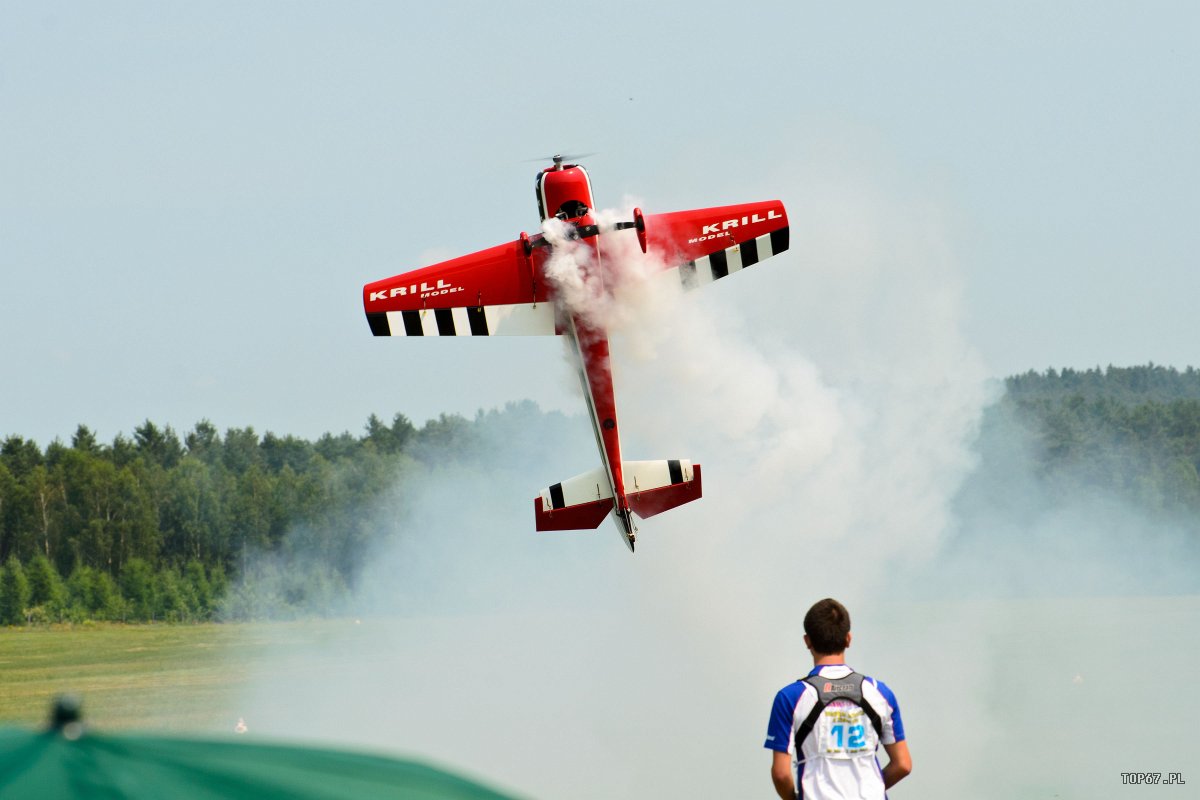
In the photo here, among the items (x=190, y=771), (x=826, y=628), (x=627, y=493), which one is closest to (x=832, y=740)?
(x=826, y=628)

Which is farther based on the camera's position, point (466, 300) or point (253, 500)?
point (253, 500)

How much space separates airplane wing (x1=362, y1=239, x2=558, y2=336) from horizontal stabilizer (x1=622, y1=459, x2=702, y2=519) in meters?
2.18

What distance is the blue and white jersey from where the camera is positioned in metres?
5.58

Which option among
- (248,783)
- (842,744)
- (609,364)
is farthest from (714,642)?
(248,783)

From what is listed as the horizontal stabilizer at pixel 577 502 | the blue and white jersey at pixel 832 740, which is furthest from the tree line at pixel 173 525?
the blue and white jersey at pixel 832 740

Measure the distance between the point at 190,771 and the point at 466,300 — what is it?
49.8ft

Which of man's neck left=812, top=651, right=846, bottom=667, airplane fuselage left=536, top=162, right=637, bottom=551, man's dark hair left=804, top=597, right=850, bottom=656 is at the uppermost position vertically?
airplane fuselage left=536, top=162, right=637, bottom=551

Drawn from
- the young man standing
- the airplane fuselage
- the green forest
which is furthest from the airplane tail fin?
the green forest

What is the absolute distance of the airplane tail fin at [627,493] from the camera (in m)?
18.3

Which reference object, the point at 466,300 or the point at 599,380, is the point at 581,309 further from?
the point at 466,300

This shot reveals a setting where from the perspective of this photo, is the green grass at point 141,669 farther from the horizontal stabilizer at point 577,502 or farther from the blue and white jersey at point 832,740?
the blue and white jersey at point 832,740

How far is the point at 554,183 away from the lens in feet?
53.5

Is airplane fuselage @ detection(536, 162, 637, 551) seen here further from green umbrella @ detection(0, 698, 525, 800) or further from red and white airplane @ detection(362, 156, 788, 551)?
green umbrella @ detection(0, 698, 525, 800)

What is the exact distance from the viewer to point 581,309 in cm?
1766
